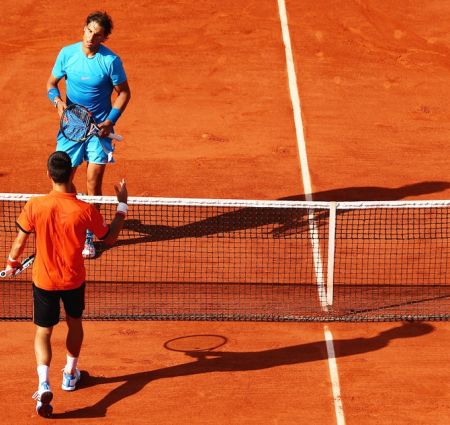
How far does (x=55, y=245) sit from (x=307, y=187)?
19.9ft

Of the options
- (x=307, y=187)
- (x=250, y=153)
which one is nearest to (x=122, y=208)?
(x=307, y=187)

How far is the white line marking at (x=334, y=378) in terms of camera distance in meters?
9.93

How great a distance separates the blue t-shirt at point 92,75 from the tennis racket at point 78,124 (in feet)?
1.17

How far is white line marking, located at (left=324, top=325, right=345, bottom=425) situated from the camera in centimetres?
993

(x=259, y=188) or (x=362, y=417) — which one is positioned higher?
(x=259, y=188)

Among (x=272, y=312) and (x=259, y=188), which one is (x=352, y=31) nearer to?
(x=259, y=188)

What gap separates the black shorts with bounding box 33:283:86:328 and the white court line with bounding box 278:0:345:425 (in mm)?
2611

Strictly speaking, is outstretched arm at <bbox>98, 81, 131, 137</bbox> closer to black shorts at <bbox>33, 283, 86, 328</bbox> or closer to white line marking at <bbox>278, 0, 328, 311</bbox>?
white line marking at <bbox>278, 0, 328, 311</bbox>

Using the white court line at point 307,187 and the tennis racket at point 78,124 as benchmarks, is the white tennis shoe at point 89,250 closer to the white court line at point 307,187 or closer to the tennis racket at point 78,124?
the tennis racket at point 78,124

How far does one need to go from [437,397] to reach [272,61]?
902 centimetres

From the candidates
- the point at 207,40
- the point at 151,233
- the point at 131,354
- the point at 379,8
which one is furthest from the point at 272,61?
the point at 131,354

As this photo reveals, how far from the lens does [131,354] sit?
1088 cm

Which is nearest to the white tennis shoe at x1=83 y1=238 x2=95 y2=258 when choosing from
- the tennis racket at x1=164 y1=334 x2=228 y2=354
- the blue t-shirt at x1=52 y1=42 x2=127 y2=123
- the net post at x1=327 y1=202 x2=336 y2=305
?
the blue t-shirt at x1=52 y1=42 x2=127 y2=123

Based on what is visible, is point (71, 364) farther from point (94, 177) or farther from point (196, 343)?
point (94, 177)
